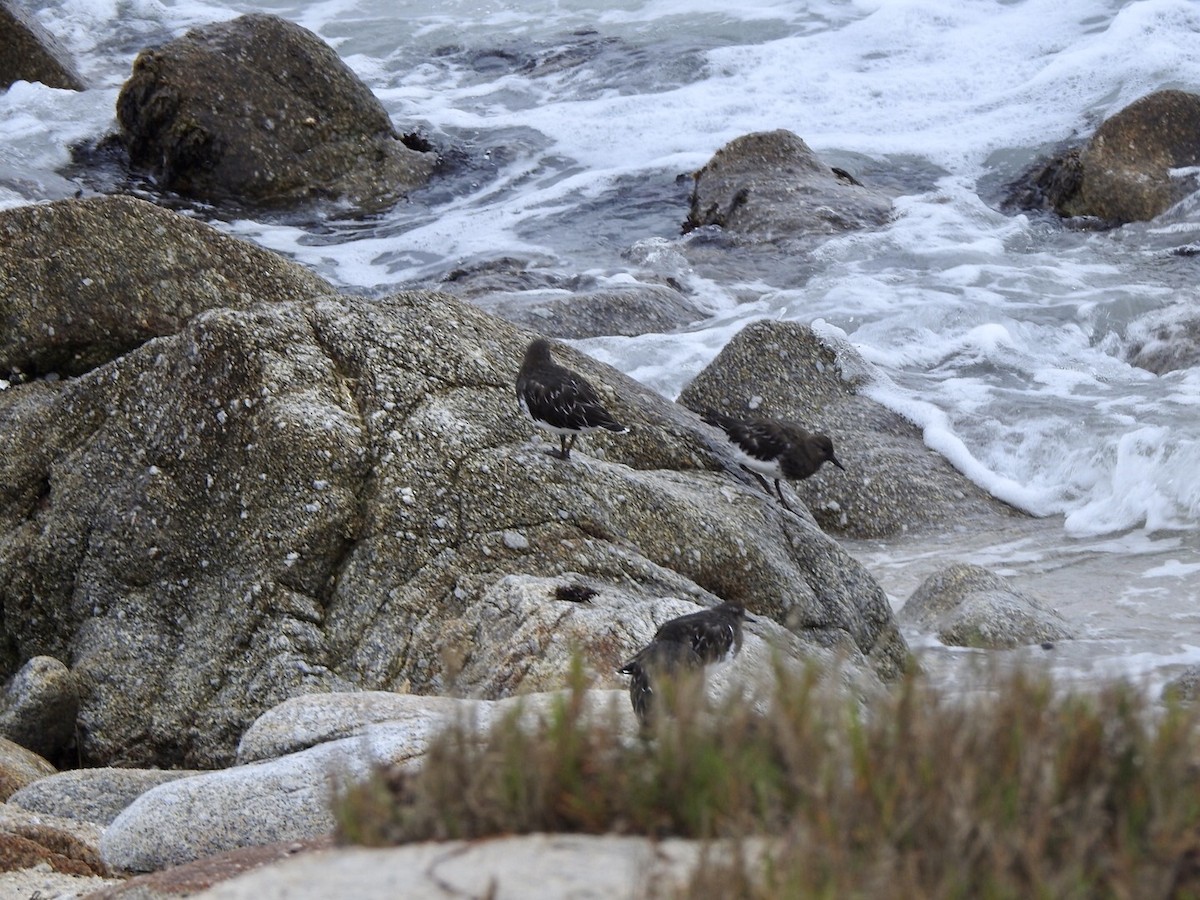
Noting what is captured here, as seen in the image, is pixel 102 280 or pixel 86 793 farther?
pixel 102 280

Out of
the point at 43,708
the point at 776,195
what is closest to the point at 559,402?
the point at 43,708

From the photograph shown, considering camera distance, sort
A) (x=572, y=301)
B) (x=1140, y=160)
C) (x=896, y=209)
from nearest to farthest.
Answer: (x=572, y=301) → (x=1140, y=160) → (x=896, y=209)

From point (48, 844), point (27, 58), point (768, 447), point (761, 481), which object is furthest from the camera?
point (27, 58)

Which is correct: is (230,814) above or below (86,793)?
above

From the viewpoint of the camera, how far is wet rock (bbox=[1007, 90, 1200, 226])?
58.9 ft

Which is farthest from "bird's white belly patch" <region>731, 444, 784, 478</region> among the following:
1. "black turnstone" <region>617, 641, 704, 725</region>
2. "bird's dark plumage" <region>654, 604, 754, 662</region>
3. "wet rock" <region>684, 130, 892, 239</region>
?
"wet rock" <region>684, 130, 892, 239</region>

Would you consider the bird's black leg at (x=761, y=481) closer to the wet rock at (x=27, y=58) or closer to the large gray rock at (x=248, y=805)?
the large gray rock at (x=248, y=805)

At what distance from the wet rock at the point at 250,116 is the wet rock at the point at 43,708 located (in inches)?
516

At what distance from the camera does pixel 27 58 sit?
2267 centimetres

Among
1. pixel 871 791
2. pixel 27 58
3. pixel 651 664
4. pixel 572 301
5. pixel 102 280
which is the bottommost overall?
pixel 572 301

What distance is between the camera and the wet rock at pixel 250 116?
18.6 metres

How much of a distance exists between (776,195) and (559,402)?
12609 millimetres

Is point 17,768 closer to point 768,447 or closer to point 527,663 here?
point 527,663

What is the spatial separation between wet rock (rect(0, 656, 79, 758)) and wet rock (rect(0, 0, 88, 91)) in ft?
59.5
